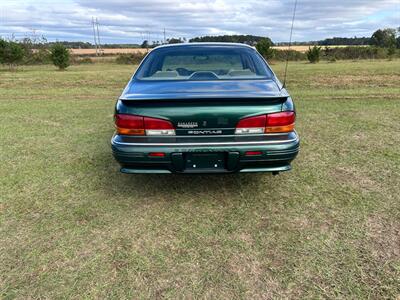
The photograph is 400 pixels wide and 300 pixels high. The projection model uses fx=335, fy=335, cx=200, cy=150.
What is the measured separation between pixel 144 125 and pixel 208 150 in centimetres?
59

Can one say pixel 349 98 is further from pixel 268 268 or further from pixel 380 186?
pixel 268 268

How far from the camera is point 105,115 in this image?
7461 millimetres

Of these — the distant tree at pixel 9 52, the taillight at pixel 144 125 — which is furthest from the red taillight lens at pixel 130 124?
the distant tree at pixel 9 52

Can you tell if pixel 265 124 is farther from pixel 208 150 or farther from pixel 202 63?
pixel 202 63

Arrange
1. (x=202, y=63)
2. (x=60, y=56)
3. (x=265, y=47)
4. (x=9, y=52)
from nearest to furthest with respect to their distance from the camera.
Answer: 1. (x=202, y=63)
2. (x=9, y=52)
3. (x=60, y=56)
4. (x=265, y=47)

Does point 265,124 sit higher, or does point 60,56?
point 265,124

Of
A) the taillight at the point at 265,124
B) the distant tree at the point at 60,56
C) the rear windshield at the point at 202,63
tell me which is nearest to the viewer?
the taillight at the point at 265,124

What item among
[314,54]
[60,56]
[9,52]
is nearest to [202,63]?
[60,56]

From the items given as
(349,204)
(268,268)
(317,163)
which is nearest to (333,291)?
(268,268)

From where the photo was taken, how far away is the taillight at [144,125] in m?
2.86

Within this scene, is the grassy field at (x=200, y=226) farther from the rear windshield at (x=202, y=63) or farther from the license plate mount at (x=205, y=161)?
the rear windshield at (x=202, y=63)

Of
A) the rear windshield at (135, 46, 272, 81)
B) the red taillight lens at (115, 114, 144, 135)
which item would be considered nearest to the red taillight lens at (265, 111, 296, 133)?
the rear windshield at (135, 46, 272, 81)

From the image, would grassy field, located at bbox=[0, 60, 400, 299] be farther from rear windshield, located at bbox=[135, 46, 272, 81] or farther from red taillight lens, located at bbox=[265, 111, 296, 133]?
rear windshield, located at bbox=[135, 46, 272, 81]

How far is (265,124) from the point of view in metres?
2.88
